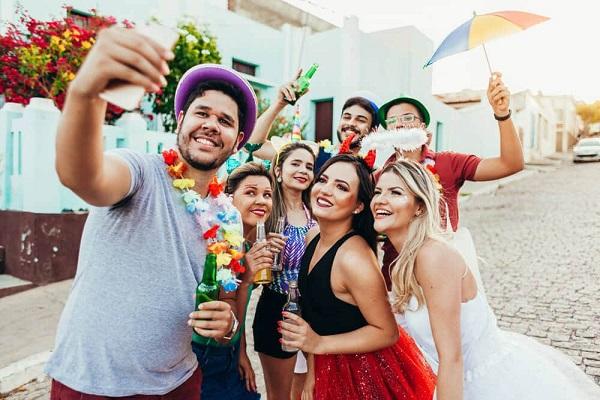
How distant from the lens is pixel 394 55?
15.9 meters

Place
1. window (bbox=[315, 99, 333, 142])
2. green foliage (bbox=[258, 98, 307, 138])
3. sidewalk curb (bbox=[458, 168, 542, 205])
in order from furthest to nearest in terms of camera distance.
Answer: sidewalk curb (bbox=[458, 168, 542, 205]), window (bbox=[315, 99, 333, 142]), green foliage (bbox=[258, 98, 307, 138])

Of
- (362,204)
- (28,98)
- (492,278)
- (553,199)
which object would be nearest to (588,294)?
(492,278)

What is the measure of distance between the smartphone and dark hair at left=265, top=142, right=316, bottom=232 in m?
2.12


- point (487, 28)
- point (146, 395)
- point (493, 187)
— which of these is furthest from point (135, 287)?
point (493, 187)

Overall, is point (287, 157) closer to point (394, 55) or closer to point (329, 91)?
point (329, 91)

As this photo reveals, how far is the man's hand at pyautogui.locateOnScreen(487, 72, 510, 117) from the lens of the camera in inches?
109

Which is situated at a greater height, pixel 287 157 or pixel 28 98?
pixel 28 98

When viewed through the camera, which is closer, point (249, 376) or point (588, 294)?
point (249, 376)

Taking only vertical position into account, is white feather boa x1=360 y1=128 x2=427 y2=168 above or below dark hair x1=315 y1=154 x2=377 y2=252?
above

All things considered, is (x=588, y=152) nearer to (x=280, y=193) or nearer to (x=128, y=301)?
(x=280, y=193)

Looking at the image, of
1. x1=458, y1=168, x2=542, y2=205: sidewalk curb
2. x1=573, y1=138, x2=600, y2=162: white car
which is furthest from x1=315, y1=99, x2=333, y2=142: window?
x1=573, y1=138, x2=600, y2=162: white car

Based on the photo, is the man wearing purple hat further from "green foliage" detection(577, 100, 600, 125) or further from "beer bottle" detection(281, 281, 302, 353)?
"green foliage" detection(577, 100, 600, 125)

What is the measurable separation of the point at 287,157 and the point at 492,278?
5081 mm

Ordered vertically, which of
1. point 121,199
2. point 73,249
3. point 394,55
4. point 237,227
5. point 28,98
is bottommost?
point 73,249
